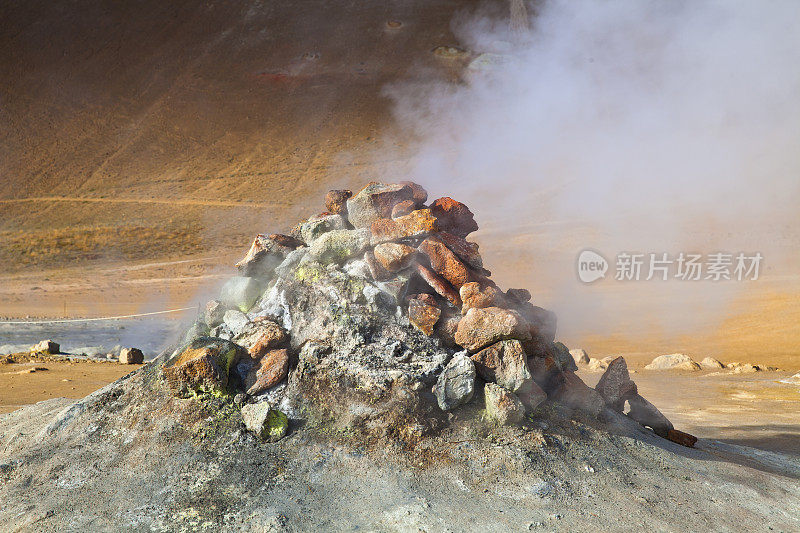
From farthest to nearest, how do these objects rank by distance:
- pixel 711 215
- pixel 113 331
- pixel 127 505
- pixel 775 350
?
→ pixel 711 215
pixel 113 331
pixel 775 350
pixel 127 505

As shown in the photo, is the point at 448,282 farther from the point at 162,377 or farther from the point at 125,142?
the point at 125,142

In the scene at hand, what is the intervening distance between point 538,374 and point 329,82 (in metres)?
19.1

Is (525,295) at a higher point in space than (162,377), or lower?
higher

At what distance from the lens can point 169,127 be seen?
745 inches

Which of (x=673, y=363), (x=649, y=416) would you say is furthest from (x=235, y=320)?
(x=673, y=363)

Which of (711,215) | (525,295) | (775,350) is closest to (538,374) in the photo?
(525,295)

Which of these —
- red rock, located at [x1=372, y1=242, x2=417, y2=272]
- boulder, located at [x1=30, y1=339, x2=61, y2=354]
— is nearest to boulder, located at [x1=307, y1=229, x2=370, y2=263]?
red rock, located at [x1=372, y1=242, x2=417, y2=272]

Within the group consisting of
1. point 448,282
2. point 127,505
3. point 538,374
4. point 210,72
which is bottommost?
point 127,505

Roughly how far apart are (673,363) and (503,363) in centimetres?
622

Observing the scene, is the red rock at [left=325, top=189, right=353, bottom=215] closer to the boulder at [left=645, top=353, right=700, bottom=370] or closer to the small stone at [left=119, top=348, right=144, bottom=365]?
the small stone at [left=119, top=348, right=144, bottom=365]

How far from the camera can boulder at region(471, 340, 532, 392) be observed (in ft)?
9.63

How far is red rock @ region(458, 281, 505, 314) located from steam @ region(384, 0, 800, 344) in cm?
868

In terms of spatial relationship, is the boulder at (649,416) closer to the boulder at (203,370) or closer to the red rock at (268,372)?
the red rock at (268,372)

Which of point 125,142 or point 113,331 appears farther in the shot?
point 125,142
